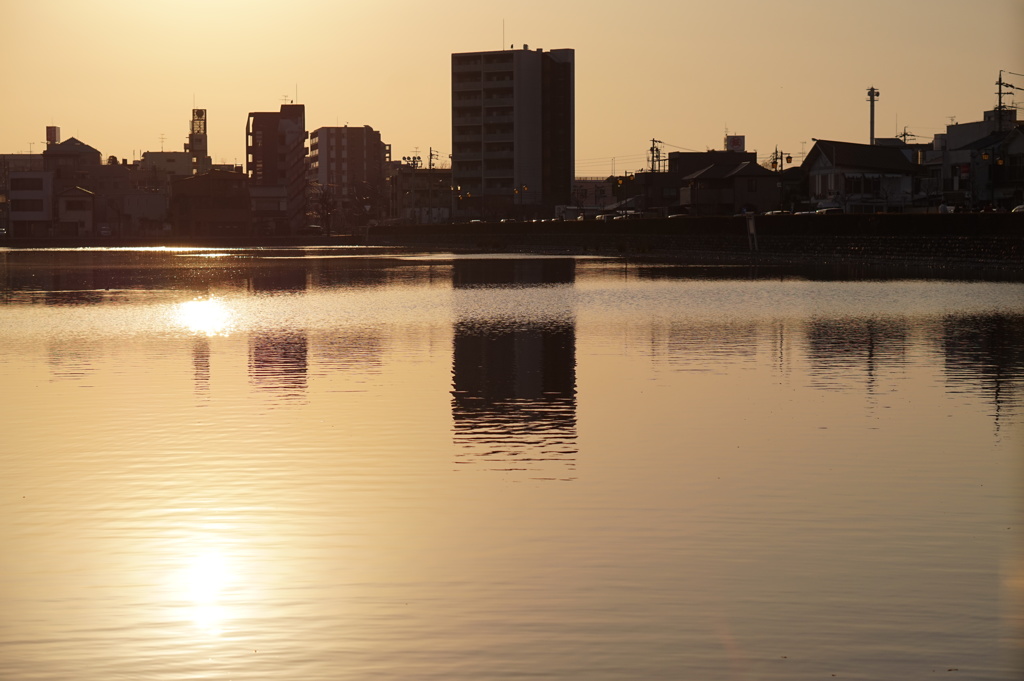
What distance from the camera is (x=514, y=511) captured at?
13.9 metres

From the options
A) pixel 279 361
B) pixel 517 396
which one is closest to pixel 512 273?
pixel 279 361

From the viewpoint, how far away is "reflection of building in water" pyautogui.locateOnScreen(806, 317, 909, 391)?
26.7 metres

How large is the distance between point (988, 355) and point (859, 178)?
9485cm

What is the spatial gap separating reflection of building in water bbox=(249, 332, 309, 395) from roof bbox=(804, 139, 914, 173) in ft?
303

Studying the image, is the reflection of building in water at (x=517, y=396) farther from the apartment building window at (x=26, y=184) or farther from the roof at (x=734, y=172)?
the apartment building window at (x=26, y=184)

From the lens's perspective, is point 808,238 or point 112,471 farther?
point 808,238

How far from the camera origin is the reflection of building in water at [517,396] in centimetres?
1744

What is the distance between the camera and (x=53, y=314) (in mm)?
46062

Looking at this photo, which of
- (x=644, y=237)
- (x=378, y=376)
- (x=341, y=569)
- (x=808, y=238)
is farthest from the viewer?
(x=644, y=237)

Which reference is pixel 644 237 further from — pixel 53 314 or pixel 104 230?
pixel 104 230

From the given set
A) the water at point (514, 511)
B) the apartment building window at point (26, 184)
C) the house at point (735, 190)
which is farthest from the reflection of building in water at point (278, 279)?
the apartment building window at point (26, 184)

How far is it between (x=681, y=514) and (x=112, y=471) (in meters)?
7.14

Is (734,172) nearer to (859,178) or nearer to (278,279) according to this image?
(859,178)

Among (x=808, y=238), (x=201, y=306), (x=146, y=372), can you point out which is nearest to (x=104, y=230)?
(x=808, y=238)
